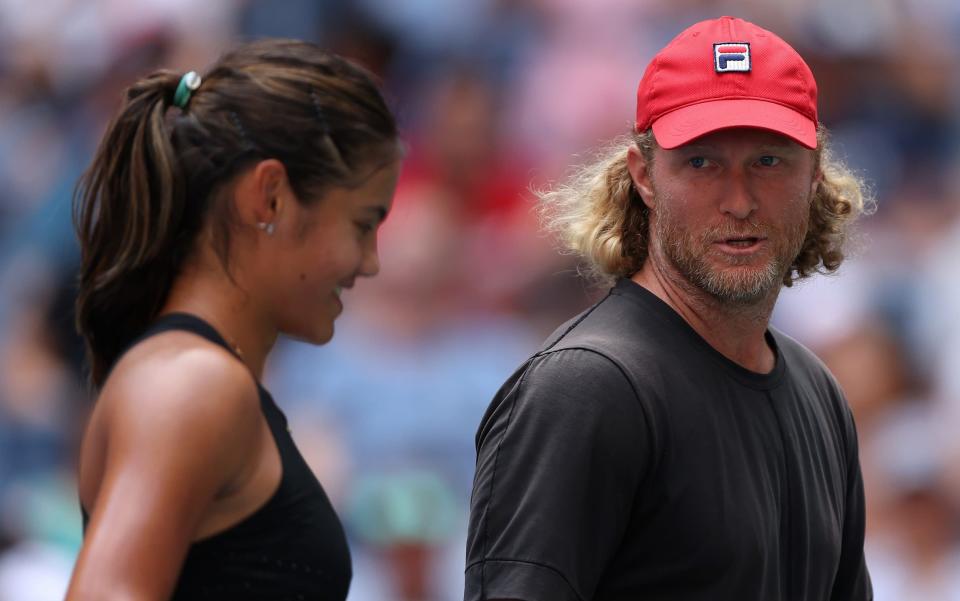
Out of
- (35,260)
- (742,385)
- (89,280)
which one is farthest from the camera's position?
(35,260)

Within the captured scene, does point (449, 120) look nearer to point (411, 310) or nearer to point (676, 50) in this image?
point (411, 310)

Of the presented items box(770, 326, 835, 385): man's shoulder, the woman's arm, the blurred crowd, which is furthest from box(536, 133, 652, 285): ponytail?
the blurred crowd

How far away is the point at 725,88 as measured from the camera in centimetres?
244

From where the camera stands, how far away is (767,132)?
7.97 feet

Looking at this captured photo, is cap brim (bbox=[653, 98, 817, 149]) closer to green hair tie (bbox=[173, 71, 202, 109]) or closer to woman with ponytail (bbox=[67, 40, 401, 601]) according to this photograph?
woman with ponytail (bbox=[67, 40, 401, 601])

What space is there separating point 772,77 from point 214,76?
0.98 metres

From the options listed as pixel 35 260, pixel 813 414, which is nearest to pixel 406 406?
pixel 35 260

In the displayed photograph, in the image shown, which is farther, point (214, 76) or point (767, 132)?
point (767, 132)

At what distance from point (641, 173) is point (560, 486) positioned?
70cm

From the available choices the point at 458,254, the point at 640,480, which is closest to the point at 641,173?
the point at 640,480

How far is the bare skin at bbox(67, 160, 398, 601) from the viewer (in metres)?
1.74

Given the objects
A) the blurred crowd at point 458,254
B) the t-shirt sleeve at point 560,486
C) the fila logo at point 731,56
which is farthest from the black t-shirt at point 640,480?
the blurred crowd at point 458,254

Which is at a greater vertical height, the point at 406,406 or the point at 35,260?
the point at 35,260

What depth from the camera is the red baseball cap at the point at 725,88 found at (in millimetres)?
2406
